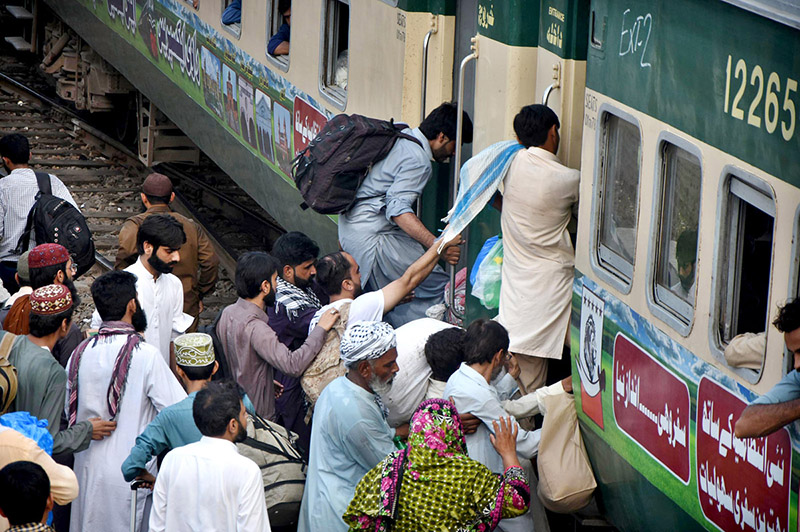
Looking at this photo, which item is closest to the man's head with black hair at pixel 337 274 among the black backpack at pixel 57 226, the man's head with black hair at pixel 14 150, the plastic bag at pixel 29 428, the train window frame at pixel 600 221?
the train window frame at pixel 600 221

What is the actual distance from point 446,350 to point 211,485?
1.19 m

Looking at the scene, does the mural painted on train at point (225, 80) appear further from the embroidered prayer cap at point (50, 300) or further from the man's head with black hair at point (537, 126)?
the embroidered prayer cap at point (50, 300)

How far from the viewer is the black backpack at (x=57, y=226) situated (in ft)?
22.7

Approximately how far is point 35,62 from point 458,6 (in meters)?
14.4

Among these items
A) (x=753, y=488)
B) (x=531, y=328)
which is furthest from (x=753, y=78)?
(x=531, y=328)

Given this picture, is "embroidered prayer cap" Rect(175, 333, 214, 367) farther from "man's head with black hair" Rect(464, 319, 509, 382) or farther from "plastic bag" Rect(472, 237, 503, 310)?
"plastic bag" Rect(472, 237, 503, 310)

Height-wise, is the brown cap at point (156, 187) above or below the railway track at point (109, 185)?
above

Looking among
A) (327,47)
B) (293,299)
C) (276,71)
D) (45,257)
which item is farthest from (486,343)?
(276,71)

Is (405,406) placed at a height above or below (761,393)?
below

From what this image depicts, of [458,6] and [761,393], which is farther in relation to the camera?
[458,6]

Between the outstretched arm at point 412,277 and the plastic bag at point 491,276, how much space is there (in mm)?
231

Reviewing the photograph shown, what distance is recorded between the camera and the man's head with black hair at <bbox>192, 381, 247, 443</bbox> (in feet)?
12.8

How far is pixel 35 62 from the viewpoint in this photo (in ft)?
61.8

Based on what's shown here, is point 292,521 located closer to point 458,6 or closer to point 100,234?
point 458,6
